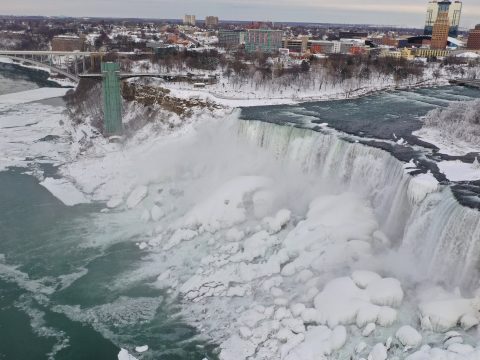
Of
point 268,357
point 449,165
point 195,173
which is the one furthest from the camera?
point 195,173

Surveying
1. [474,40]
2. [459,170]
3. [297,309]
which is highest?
[474,40]

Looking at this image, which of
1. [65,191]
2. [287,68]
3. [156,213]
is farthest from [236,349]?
[287,68]

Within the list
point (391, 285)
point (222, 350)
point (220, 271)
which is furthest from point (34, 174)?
point (391, 285)

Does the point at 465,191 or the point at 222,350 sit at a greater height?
the point at 465,191

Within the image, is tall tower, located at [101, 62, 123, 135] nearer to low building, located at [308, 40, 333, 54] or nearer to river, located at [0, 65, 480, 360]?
river, located at [0, 65, 480, 360]

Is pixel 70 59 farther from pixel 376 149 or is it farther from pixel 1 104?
pixel 376 149

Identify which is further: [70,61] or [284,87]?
[70,61]

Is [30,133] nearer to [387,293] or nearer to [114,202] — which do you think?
[114,202]
